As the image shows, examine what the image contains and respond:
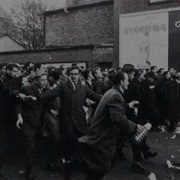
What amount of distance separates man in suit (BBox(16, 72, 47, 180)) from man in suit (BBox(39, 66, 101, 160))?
0.95ft

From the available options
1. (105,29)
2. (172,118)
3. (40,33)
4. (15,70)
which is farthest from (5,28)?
(15,70)

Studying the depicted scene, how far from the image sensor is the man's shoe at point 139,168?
862 centimetres

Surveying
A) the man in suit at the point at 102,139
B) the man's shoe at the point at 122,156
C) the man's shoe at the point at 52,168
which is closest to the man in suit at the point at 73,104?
the man's shoe at the point at 52,168

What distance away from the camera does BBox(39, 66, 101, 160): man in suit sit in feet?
26.8

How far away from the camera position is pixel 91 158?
5910 millimetres

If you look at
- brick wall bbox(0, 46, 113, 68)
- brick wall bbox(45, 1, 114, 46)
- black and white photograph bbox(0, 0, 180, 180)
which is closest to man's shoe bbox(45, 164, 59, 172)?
black and white photograph bbox(0, 0, 180, 180)

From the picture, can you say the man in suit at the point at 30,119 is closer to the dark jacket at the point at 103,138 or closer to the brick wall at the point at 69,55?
the dark jacket at the point at 103,138

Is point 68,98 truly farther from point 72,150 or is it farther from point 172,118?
point 172,118

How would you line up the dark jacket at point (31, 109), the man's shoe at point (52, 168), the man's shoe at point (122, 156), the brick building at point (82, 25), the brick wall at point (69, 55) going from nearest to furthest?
the dark jacket at point (31, 109) → the man's shoe at point (52, 168) → the man's shoe at point (122, 156) → the brick wall at point (69, 55) → the brick building at point (82, 25)

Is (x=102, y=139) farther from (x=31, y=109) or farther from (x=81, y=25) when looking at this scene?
(x=81, y=25)

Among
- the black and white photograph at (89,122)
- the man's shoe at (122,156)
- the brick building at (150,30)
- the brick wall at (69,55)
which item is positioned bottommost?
the man's shoe at (122,156)

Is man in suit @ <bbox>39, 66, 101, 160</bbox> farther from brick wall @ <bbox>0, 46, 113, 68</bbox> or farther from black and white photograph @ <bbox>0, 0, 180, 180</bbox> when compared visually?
brick wall @ <bbox>0, 46, 113, 68</bbox>

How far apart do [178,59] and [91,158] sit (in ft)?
53.3

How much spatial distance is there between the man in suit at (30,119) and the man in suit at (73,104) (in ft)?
0.95
